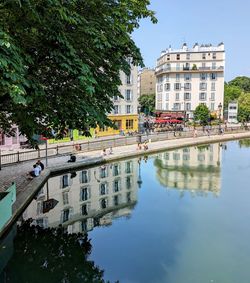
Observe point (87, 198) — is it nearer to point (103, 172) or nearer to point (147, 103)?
point (103, 172)

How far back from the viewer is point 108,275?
453 inches

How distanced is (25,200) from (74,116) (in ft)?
23.4

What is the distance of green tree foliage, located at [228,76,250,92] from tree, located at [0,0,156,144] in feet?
397

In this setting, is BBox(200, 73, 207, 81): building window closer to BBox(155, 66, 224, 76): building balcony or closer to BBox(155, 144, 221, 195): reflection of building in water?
BBox(155, 66, 224, 76): building balcony

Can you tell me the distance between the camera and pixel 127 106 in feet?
164

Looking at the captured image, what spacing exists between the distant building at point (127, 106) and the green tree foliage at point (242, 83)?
87048mm

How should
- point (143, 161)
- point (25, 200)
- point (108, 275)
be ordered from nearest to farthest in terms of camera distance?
point (108, 275) → point (25, 200) → point (143, 161)

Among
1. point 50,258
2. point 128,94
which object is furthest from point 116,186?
point 128,94

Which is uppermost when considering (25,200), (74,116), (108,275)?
(74,116)

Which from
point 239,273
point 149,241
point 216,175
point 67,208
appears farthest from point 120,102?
point 239,273

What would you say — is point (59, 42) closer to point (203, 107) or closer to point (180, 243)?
point (180, 243)

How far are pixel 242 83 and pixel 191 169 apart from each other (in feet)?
355

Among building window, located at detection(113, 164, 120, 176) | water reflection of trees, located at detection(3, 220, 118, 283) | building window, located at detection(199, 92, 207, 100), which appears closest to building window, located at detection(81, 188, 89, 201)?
building window, located at detection(113, 164, 120, 176)

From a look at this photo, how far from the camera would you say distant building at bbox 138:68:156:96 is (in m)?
110
